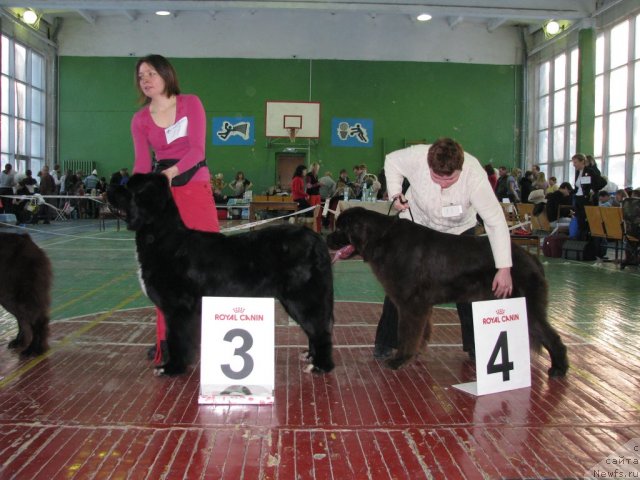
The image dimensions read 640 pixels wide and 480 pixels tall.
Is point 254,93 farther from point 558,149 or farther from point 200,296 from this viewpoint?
point 200,296

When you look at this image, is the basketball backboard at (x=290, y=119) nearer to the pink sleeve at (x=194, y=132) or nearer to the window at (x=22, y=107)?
the window at (x=22, y=107)

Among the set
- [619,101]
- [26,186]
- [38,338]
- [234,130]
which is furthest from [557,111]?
[38,338]

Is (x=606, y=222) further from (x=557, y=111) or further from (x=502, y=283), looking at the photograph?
(x=557, y=111)

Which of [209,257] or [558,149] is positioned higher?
[558,149]

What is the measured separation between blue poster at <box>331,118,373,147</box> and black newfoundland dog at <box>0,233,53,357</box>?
21.0 m

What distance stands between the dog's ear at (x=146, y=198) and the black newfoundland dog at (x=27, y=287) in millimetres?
1026

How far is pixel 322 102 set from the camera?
80.4ft

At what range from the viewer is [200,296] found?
11.8 ft

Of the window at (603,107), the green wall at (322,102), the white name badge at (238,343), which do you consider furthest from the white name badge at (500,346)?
the green wall at (322,102)

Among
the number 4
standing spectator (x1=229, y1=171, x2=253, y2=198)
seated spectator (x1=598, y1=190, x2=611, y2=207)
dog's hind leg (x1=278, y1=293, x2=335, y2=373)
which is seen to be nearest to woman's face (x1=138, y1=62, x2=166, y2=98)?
dog's hind leg (x1=278, y1=293, x2=335, y2=373)

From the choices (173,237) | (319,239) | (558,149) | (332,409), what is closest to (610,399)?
(332,409)

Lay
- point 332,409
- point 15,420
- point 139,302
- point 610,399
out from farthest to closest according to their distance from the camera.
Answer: point 139,302
point 610,399
point 332,409
point 15,420

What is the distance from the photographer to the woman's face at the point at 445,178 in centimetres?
365

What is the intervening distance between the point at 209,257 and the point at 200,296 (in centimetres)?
26
